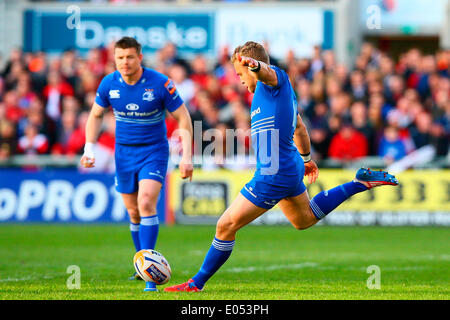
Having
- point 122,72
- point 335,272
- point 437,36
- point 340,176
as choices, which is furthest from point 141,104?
point 437,36

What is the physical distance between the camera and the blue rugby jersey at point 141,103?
9.12 metres

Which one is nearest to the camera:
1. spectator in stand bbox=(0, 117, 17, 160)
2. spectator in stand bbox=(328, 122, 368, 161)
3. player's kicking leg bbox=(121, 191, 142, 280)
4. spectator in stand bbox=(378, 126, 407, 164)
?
player's kicking leg bbox=(121, 191, 142, 280)

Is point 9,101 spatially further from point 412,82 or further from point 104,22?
point 412,82

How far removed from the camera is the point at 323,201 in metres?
8.34

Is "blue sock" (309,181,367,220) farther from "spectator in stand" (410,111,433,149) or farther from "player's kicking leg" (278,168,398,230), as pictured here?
"spectator in stand" (410,111,433,149)

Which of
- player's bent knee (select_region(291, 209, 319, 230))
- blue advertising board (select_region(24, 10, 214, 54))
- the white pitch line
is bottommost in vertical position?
the white pitch line

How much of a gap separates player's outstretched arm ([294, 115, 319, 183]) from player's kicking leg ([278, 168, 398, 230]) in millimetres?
373

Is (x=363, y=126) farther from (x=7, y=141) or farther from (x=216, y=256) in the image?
(x=216, y=256)

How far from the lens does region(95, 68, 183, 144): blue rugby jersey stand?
912 centimetres

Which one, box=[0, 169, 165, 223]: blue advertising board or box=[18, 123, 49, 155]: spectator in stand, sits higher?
box=[18, 123, 49, 155]: spectator in stand

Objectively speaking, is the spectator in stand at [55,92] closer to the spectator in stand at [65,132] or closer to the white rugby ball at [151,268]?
the spectator in stand at [65,132]

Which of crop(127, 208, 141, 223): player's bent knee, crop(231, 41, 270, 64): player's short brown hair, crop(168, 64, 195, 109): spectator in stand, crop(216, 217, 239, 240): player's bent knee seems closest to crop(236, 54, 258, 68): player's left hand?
crop(231, 41, 270, 64): player's short brown hair

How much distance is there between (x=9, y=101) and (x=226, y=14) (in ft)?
21.8

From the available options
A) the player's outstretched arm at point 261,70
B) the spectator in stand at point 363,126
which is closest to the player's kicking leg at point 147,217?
the player's outstretched arm at point 261,70
